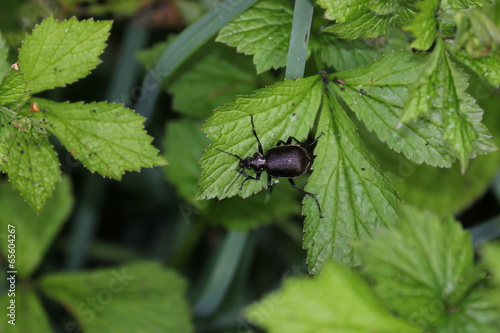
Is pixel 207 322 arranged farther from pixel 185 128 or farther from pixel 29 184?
pixel 29 184

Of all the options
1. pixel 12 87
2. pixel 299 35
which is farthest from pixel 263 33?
pixel 12 87

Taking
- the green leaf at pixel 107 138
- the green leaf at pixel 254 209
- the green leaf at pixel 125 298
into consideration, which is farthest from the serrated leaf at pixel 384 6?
the green leaf at pixel 125 298

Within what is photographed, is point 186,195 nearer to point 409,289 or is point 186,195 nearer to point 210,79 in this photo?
point 210,79

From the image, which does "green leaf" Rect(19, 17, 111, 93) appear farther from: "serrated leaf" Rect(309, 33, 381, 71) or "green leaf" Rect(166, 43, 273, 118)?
"serrated leaf" Rect(309, 33, 381, 71)

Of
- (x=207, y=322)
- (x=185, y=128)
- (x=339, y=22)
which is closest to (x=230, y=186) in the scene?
(x=339, y=22)

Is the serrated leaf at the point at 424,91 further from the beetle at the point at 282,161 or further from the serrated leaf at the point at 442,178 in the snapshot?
the serrated leaf at the point at 442,178

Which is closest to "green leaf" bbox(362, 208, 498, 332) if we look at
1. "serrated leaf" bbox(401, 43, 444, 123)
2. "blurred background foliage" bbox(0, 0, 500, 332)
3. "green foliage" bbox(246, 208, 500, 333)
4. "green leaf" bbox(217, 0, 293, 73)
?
"green foliage" bbox(246, 208, 500, 333)
